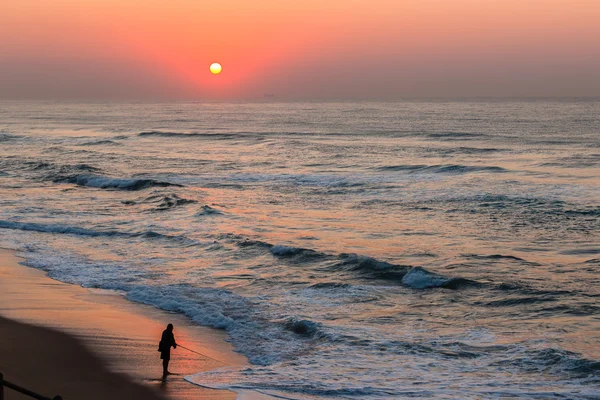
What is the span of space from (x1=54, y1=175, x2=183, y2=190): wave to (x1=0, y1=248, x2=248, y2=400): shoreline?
2187 cm

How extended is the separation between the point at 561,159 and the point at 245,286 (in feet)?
119

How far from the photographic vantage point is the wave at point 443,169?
4584cm

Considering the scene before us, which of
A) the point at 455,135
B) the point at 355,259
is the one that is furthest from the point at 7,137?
the point at 355,259

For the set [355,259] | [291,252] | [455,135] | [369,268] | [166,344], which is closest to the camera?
[166,344]

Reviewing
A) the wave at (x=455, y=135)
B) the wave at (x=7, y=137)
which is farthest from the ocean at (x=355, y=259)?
the wave at (x=7, y=137)

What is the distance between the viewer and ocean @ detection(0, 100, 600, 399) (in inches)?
545

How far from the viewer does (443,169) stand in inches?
1842

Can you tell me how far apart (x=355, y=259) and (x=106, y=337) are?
29.8 ft

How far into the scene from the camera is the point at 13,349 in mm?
14266

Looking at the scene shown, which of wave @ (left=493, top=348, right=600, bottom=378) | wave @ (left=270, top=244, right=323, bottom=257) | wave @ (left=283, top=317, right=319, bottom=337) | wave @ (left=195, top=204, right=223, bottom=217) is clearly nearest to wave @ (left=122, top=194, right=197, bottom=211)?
wave @ (left=195, top=204, right=223, bottom=217)

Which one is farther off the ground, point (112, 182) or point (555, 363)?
point (112, 182)

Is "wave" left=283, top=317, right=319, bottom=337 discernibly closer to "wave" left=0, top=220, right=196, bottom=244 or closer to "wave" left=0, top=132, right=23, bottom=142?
"wave" left=0, top=220, right=196, bottom=244

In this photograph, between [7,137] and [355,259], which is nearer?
[355,259]

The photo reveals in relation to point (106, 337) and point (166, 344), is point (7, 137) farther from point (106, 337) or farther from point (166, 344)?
point (166, 344)
